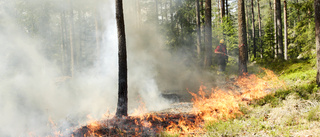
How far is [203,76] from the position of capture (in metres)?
15.8

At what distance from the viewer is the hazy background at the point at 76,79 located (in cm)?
1108

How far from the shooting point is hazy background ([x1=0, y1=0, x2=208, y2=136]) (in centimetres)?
1108

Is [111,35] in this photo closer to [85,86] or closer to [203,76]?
[85,86]

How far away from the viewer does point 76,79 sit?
797 inches

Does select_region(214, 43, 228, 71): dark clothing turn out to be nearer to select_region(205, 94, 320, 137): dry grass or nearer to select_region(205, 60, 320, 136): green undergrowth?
select_region(205, 60, 320, 136): green undergrowth

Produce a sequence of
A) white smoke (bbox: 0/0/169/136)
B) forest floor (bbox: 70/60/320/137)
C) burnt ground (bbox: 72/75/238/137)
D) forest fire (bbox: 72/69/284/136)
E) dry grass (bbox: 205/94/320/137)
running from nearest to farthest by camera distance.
A: dry grass (bbox: 205/94/320/137), forest floor (bbox: 70/60/320/137), forest fire (bbox: 72/69/284/136), burnt ground (bbox: 72/75/238/137), white smoke (bbox: 0/0/169/136)

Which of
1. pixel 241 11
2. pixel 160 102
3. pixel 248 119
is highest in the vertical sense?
pixel 241 11

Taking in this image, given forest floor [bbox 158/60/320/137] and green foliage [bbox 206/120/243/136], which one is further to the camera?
green foliage [bbox 206/120/243/136]

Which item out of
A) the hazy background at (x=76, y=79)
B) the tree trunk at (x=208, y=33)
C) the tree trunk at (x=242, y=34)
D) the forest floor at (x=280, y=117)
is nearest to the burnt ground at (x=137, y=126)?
the forest floor at (x=280, y=117)

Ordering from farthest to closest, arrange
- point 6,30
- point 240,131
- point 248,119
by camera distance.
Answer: point 6,30 < point 248,119 < point 240,131

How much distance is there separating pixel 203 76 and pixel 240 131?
34.3ft

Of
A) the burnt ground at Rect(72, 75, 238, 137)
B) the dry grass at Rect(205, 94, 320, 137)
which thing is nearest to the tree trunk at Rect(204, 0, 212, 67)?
the burnt ground at Rect(72, 75, 238, 137)

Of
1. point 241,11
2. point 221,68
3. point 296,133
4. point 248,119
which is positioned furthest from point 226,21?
point 296,133

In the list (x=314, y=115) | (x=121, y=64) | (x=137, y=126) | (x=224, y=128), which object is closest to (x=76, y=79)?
(x=121, y=64)
